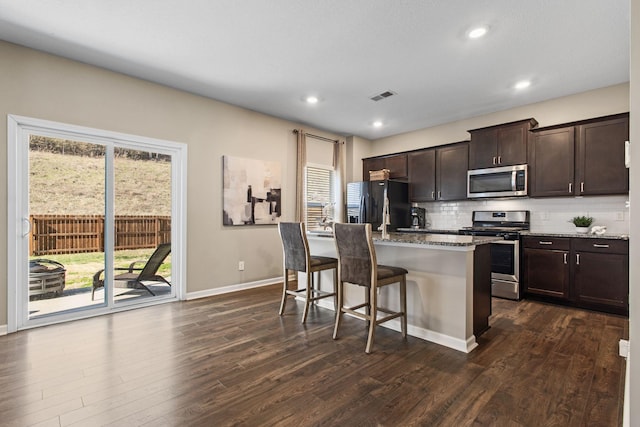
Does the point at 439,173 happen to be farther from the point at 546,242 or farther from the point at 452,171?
the point at 546,242

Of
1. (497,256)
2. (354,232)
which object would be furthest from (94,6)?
(497,256)

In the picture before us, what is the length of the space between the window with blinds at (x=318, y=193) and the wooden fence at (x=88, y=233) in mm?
2429

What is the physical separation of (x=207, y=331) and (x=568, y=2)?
161 inches

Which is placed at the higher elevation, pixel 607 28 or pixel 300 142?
pixel 607 28

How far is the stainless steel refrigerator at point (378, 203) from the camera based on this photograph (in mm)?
5520

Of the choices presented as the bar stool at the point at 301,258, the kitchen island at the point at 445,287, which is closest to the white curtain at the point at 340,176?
the bar stool at the point at 301,258

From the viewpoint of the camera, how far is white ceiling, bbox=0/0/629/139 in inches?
98.1

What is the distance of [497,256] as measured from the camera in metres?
4.27

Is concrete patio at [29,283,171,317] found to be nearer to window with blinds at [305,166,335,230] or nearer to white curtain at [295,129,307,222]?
white curtain at [295,129,307,222]

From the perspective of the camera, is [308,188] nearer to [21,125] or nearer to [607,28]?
[21,125]

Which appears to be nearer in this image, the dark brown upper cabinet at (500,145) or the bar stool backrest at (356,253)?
the bar stool backrest at (356,253)

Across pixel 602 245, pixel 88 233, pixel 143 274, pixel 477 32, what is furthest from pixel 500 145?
pixel 88 233

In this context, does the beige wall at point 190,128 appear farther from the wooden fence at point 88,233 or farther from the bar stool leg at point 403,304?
the bar stool leg at point 403,304

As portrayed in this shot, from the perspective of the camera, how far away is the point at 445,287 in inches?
108
